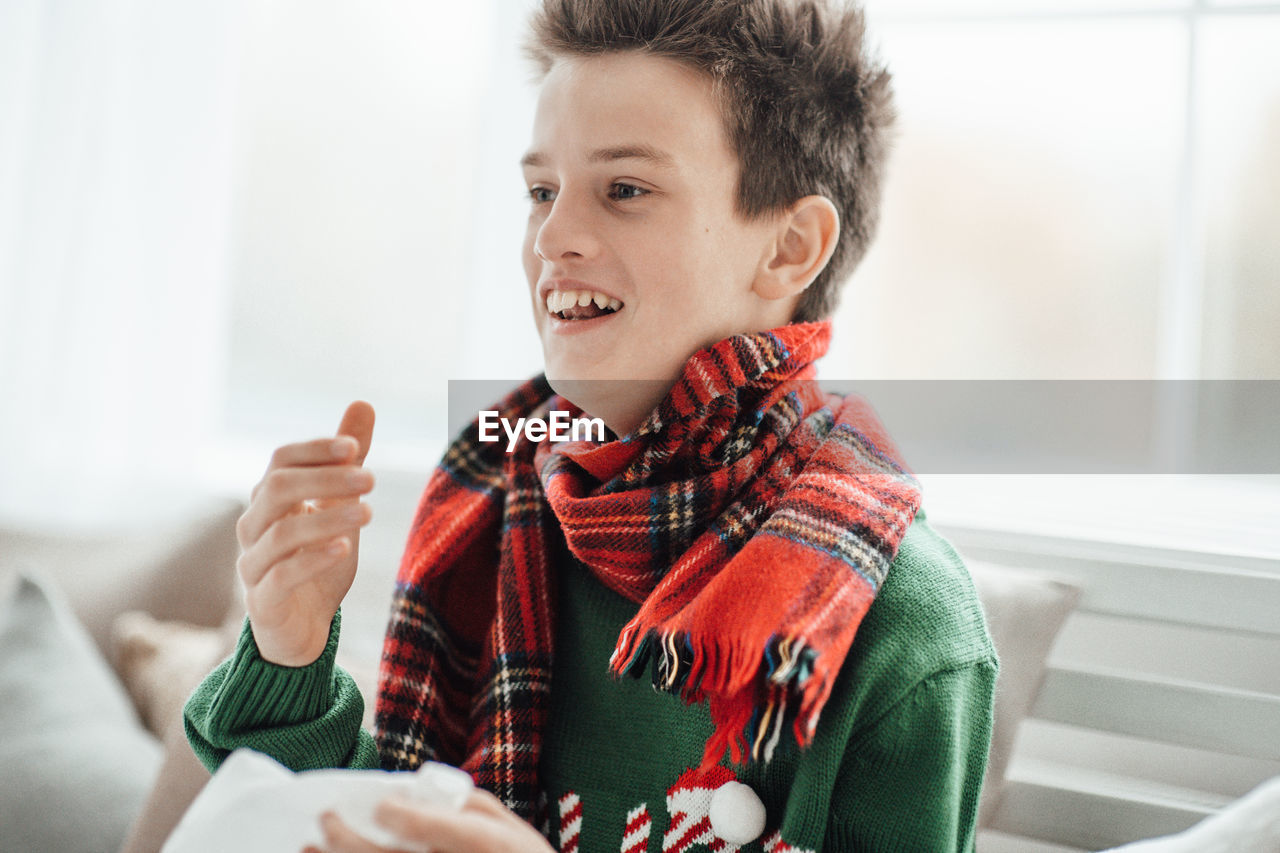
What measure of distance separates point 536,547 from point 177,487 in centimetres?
112

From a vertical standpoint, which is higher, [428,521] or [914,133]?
[914,133]

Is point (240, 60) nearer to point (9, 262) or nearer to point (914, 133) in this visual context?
point (9, 262)

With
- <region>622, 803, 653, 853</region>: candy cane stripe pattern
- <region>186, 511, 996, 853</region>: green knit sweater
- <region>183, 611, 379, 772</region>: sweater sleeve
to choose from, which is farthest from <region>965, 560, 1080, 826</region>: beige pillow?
<region>183, 611, 379, 772</region>: sweater sleeve

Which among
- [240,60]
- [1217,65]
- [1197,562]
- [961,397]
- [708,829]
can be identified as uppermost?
[240,60]

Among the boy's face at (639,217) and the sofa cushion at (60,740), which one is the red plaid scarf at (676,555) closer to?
the boy's face at (639,217)

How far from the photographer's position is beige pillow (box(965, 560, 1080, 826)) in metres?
1.09

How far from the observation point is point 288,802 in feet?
2.02

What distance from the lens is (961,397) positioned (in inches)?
58.7

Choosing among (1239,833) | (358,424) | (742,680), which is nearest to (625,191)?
(358,424)

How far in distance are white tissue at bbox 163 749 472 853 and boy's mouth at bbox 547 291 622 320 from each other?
44 centimetres

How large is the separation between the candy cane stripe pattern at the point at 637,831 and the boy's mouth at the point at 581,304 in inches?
17.8

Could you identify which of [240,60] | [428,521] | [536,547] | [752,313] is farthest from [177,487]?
[752,313]

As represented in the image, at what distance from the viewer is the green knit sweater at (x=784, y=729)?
0.76m

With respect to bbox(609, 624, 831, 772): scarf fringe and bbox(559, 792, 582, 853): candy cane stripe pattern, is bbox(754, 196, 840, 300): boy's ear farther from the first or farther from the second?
bbox(559, 792, 582, 853): candy cane stripe pattern
